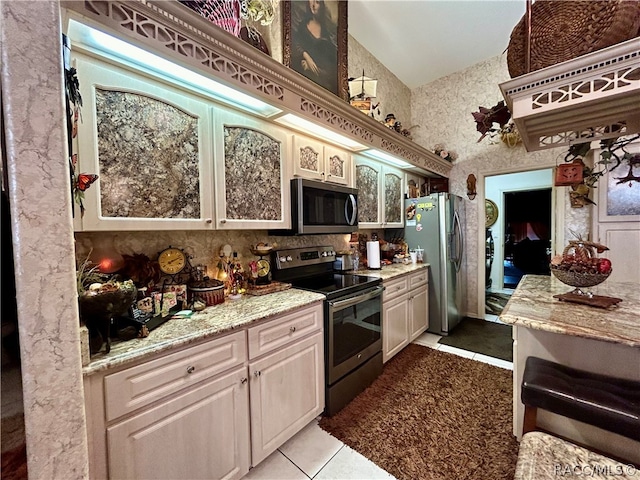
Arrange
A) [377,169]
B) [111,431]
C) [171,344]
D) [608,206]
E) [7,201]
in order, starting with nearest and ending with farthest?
[7,201] < [111,431] < [171,344] < [608,206] < [377,169]

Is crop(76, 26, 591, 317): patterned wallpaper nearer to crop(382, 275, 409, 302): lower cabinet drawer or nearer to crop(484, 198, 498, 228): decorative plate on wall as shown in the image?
crop(382, 275, 409, 302): lower cabinet drawer

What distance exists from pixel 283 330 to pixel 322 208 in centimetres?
106

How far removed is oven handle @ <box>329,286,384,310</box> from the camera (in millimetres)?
1882

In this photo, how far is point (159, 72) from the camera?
4.42 ft

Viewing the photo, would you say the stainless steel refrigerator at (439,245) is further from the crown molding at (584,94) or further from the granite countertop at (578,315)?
the crown molding at (584,94)

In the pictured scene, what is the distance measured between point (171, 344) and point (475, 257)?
13.5 ft

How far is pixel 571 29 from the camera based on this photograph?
1019 mm

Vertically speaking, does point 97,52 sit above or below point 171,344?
above

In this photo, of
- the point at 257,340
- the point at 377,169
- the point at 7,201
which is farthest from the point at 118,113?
the point at 377,169

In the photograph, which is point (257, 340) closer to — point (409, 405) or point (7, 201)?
point (7, 201)

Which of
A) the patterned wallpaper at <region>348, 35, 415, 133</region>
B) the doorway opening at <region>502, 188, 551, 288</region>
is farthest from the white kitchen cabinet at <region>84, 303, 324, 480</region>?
the doorway opening at <region>502, 188, 551, 288</region>

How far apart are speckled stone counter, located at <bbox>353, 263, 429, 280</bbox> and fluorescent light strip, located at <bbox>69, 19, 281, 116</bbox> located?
5.55ft

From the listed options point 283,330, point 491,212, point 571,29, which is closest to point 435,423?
point 283,330

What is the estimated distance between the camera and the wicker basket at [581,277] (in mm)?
1441
